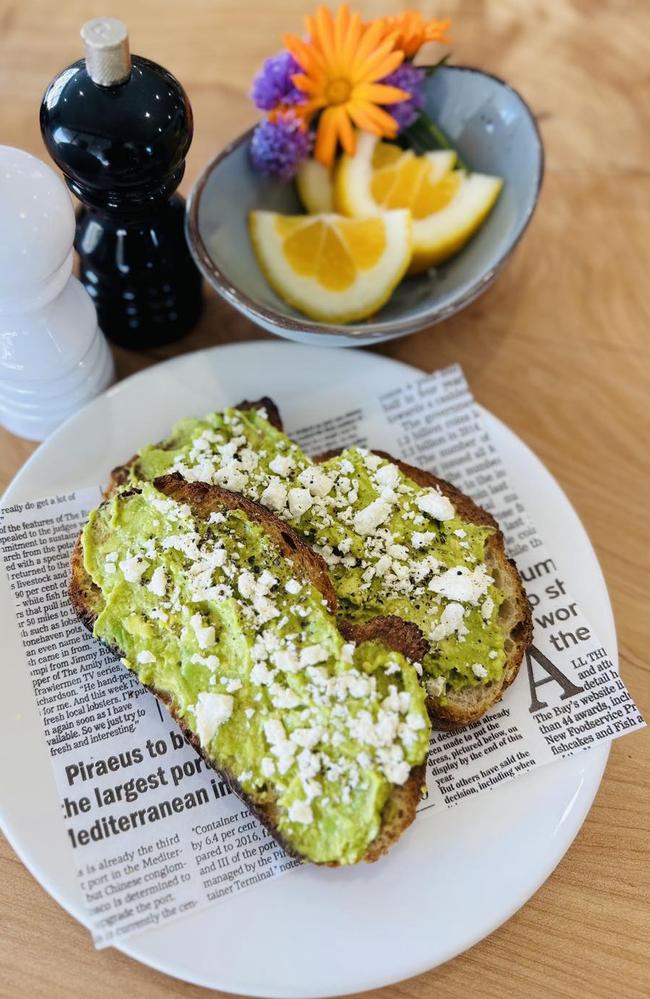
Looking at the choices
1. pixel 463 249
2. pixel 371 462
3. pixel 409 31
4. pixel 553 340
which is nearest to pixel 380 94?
pixel 409 31

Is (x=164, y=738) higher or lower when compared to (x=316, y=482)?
lower

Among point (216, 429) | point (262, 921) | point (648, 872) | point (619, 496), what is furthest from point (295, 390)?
point (648, 872)

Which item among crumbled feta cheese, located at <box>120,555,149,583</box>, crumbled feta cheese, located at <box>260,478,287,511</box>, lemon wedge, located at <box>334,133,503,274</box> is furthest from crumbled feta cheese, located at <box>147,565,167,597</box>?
lemon wedge, located at <box>334,133,503,274</box>

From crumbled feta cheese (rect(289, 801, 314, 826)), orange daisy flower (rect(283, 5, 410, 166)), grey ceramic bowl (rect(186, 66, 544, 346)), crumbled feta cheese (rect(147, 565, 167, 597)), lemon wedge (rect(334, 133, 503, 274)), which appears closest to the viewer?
crumbled feta cheese (rect(289, 801, 314, 826))

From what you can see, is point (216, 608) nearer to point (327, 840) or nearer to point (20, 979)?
point (327, 840)

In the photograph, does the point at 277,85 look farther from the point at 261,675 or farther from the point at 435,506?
the point at 261,675

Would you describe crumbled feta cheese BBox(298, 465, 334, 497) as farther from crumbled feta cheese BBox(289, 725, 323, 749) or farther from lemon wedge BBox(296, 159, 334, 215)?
lemon wedge BBox(296, 159, 334, 215)
